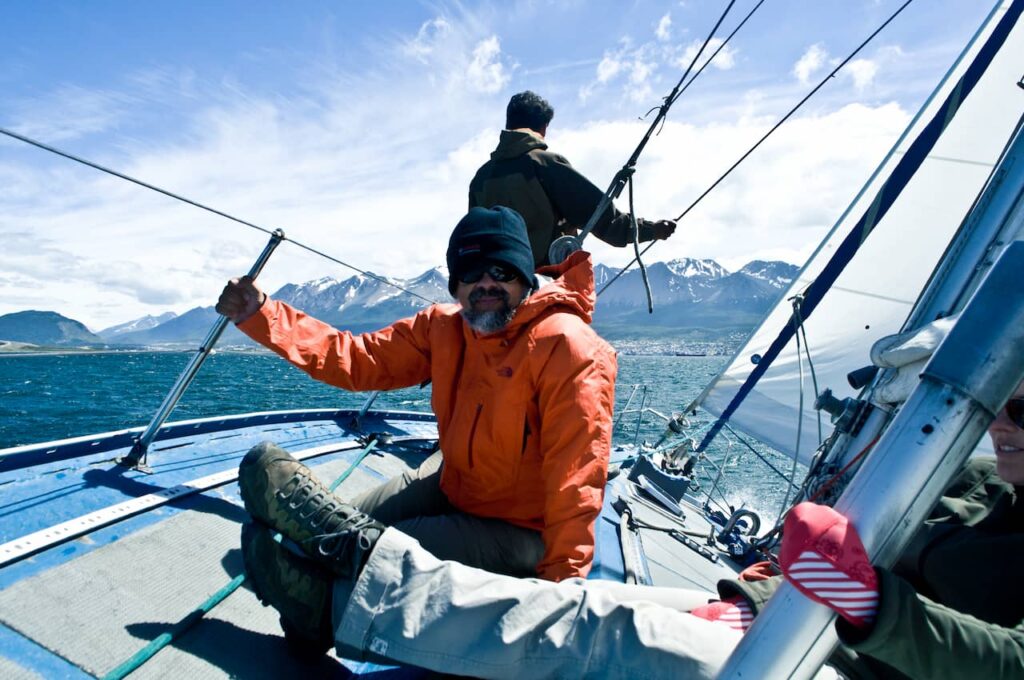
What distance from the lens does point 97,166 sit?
7.32ft

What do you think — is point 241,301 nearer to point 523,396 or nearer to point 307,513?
point 307,513

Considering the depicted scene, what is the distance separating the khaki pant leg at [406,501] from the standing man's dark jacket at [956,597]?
1.34 metres

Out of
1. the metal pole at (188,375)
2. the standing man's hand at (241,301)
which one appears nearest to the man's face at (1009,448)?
the standing man's hand at (241,301)

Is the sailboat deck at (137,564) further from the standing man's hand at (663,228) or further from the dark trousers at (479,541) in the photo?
the standing man's hand at (663,228)

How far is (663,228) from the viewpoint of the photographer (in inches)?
164

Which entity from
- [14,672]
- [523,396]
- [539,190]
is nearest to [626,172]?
[539,190]

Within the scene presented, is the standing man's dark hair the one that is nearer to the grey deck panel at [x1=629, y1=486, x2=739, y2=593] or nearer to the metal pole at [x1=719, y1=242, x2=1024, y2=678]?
the grey deck panel at [x1=629, y1=486, x2=739, y2=593]

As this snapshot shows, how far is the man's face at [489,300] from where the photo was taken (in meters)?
2.39

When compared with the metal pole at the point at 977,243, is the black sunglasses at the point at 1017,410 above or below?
below

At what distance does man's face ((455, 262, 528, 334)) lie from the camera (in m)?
2.39

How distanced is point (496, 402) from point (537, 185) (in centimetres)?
198

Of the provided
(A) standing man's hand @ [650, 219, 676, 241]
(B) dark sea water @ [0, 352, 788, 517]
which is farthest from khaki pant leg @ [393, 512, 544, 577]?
(B) dark sea water @ [0, 352, 788, 517]

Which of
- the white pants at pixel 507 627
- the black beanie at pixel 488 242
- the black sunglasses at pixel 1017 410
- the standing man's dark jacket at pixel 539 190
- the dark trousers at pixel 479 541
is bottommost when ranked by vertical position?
the dark trousers at pixel 479 541

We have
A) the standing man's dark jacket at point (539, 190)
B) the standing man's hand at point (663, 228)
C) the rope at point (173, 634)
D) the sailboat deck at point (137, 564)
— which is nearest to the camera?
the rope at point (173, 634)
